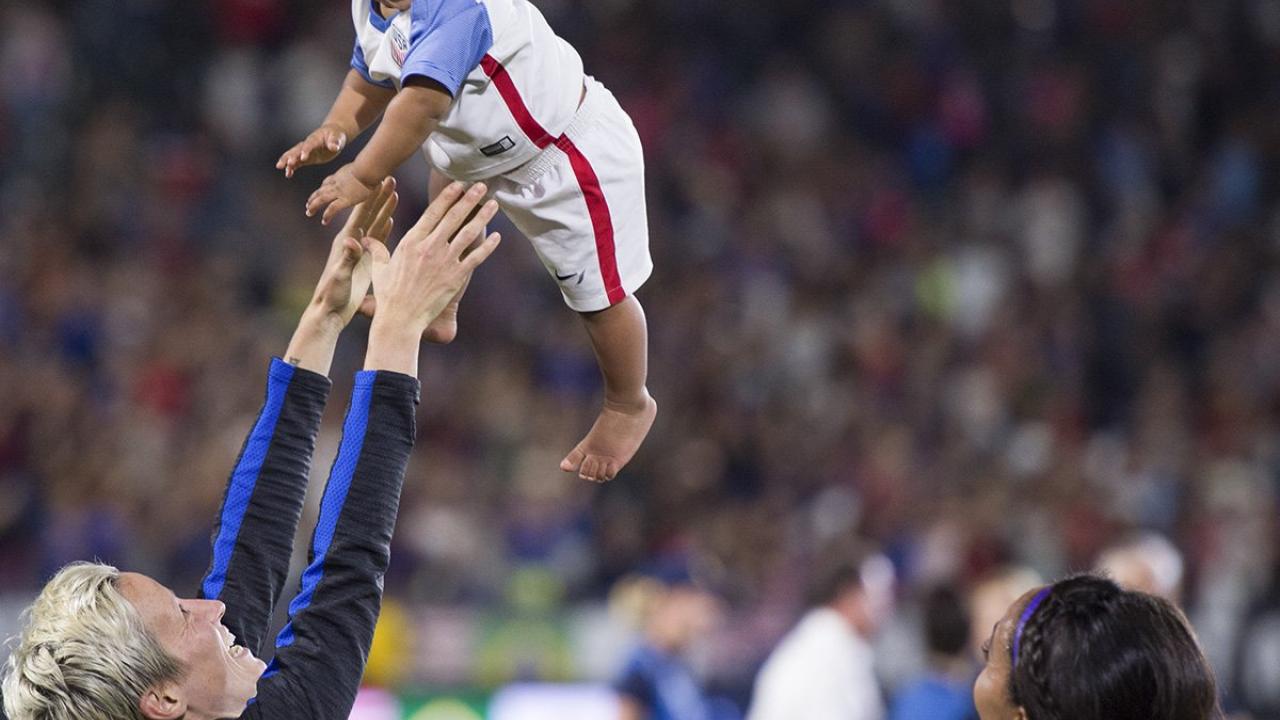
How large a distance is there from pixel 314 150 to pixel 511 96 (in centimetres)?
30

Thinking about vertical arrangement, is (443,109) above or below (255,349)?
above

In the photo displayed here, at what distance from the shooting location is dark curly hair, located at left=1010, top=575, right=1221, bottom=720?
1918 millimetres

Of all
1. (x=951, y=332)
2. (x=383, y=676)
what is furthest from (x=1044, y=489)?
(x=383, y=676)

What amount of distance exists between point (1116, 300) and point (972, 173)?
4.07 feet

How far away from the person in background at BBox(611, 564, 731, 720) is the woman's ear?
3.25 m

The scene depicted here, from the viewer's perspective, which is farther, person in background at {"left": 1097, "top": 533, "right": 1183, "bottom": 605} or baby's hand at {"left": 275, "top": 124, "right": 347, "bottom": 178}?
person in background at {"left": 1097, "top": 533, "right": 1183, "bottom": 605}

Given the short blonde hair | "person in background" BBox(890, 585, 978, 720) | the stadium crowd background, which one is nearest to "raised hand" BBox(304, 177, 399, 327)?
the short blonde hair

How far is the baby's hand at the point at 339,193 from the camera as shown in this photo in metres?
2.26

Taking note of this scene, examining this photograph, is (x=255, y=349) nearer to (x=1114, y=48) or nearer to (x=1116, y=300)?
(x=1116, y=300)

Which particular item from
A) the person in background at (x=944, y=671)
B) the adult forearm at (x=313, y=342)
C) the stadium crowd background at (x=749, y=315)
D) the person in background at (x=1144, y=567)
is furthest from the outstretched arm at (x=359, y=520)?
the stadium crowd background at (x=749, y=315)

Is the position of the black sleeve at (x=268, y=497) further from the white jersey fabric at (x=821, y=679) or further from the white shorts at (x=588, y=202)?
the white jersey fabric at (x=821, y=679)

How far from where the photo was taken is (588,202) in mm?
2551

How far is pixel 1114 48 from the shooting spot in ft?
34.6

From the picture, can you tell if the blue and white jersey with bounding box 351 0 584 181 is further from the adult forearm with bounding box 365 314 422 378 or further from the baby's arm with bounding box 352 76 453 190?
the adult forearm with bounding box 365 314 422 378
